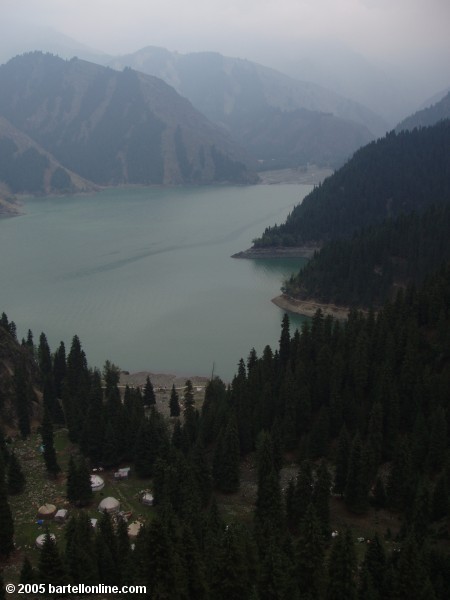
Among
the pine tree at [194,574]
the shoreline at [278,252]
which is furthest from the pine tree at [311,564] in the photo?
the shoreline at [278,252]

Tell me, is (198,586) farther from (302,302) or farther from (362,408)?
(302,302)

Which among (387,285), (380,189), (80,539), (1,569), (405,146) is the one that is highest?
(405,146)

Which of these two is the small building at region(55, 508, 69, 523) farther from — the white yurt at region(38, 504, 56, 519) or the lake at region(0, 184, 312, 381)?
the lake at region(0, 184, 312, 381)

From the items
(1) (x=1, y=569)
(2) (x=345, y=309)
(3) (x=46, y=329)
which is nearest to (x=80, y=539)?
(1) (x=1, y=569)

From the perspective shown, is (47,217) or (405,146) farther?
(47,217)

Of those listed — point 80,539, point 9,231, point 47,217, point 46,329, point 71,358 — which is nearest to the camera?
point 80,539

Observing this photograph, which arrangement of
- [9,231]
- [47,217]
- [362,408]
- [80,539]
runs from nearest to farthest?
1. [80,539]
2. [362,408]
3. [9,231]
4. [47,217]

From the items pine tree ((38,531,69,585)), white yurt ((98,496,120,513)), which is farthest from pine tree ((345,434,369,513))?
pine tree ((38,531,69,585))
